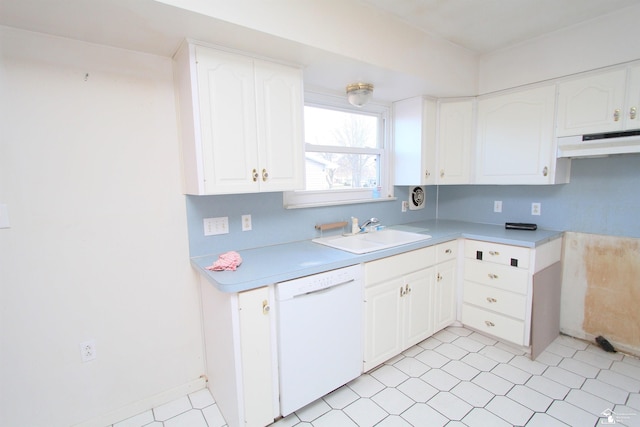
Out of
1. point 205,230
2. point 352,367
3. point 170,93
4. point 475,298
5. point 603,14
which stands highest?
point 603,14

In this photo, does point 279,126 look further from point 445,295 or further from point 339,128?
point 445,295

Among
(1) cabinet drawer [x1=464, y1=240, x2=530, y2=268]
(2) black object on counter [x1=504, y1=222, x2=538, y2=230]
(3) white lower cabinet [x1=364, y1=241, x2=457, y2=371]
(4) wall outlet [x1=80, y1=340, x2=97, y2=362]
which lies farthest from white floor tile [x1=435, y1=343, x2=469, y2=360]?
(4) wall outlet [x1=80, y1=340, x2=97, y2=362]

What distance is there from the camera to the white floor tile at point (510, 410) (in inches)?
62.3

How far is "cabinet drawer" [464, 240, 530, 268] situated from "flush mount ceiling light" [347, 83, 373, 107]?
1.44 m

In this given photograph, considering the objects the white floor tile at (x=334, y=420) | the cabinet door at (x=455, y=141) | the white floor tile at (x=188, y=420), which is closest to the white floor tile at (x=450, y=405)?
the white floor tile at (x=334, y=420)

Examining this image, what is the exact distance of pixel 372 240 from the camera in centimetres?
239

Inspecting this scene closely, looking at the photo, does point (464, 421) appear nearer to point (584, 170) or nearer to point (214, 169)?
point (214, 169)

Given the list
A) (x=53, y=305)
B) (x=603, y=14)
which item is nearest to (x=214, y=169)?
(x=53, y=305)

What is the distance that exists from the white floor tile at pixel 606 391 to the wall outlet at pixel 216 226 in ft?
8.02

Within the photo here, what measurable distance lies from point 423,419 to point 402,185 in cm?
187

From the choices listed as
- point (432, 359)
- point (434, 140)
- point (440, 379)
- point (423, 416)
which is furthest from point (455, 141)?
point (423, 416)

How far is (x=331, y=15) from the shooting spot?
1.60m

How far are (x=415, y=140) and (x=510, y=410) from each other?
79.6 inches

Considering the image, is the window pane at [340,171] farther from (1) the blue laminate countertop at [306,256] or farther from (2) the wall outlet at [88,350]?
(2) the wall outlet at [88,350]
